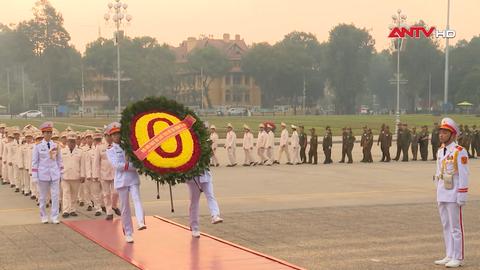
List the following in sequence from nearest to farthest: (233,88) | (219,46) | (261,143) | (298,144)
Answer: (261,143), (298,144), (233,88), (219,46)

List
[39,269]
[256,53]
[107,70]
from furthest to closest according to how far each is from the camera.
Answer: [256,53] < [107,70] < [39,269]

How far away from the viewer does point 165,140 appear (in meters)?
9.52

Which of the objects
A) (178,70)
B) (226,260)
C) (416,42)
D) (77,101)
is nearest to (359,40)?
(416,42)

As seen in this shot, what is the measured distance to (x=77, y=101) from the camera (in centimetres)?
11188

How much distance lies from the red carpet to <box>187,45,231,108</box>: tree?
96.9 metres

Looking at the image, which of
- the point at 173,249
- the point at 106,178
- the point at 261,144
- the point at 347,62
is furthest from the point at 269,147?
the point at 347,62

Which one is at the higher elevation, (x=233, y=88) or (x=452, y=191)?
(x=233, y=88)

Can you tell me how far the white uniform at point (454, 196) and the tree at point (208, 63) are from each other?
9973 centimetres

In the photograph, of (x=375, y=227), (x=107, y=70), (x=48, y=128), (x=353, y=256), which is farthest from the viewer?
(x=107, y=70)

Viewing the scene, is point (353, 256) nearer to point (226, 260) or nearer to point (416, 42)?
point (226, 260)

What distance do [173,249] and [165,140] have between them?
1530 mm

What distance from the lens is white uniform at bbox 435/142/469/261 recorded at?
27.4 ft

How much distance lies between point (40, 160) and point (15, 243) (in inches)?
88.9

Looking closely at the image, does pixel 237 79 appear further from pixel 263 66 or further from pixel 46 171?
pixel 46 171
